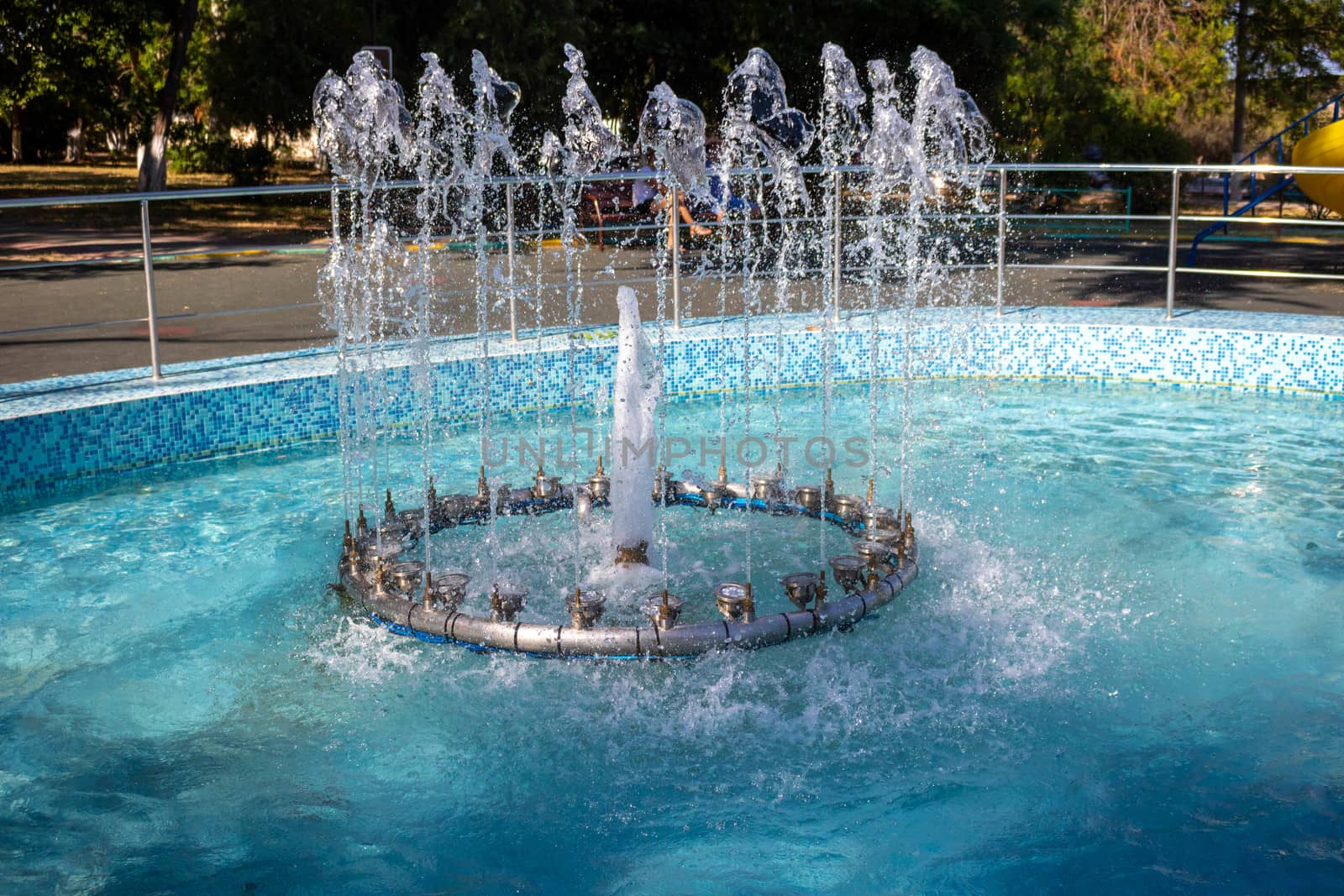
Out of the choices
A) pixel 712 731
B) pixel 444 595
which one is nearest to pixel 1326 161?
pixel 444 595

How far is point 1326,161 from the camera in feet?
47.9

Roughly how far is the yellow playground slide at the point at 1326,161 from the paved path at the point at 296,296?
691 millimetres

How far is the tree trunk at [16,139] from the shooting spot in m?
34.1

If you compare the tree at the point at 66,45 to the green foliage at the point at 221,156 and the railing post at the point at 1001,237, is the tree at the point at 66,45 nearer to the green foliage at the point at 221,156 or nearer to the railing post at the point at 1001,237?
the green foliage at the point at 221,156

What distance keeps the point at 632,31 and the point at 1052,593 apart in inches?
595

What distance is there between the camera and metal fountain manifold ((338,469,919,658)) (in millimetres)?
4270

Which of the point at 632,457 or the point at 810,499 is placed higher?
the point at 632,457

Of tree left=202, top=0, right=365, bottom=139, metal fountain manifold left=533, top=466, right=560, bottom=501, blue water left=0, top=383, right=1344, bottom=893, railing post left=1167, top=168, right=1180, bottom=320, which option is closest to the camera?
blue water left=0, top=383, right=1344, bottom=893

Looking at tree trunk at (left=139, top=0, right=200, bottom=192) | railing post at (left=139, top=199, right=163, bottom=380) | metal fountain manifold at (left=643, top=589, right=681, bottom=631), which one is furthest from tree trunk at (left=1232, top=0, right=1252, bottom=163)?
metal fountain manifold at (left=643, top=589, right=681, bottom=631)

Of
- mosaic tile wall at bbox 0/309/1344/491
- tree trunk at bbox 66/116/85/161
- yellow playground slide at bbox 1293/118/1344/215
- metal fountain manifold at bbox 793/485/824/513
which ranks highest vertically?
tree trunk at bbox 66/116/85/161

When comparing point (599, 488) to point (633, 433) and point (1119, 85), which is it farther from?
point (1119, 85)

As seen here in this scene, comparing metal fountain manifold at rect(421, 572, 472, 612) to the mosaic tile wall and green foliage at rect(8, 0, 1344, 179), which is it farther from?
green foliage at rect(8, 0, 1344, 179)

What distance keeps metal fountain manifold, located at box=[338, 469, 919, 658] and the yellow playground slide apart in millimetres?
11154

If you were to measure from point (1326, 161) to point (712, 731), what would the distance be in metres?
13.4
